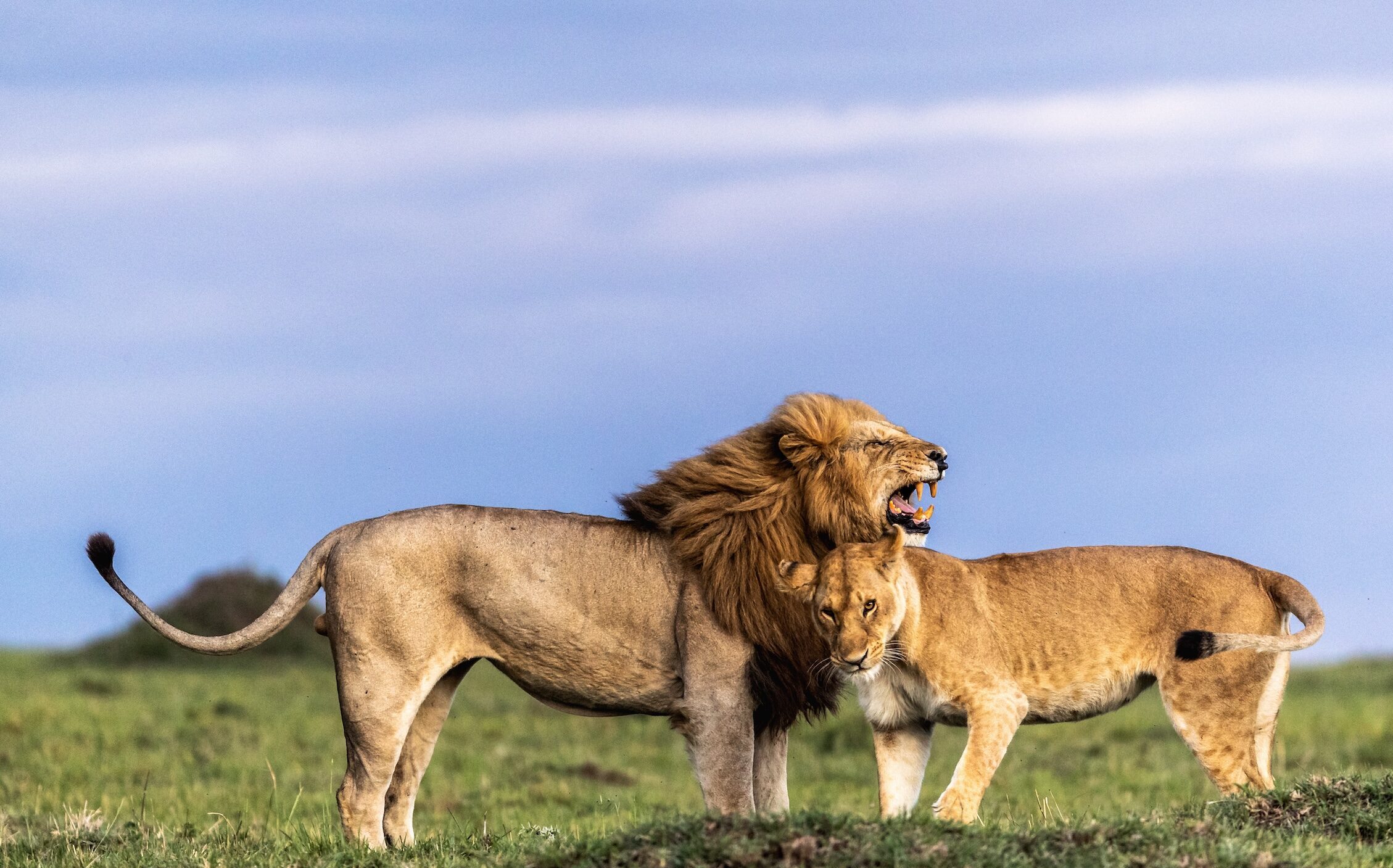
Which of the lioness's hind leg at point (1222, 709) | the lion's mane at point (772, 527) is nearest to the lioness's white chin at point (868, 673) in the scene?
the lion's mane at point (772, 527)

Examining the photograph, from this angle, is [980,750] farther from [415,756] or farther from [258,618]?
[258,618]

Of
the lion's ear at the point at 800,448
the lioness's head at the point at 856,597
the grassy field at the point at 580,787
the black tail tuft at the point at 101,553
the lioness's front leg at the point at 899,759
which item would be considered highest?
the lion's ear at the point at 800,448

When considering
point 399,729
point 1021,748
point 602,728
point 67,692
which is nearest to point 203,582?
point 67,692

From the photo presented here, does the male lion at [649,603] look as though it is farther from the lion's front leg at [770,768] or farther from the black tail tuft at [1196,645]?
the black tail tuft at [1196,645]

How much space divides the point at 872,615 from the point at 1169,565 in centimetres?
165

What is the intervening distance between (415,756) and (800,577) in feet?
7.93

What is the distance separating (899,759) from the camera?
24.0ft

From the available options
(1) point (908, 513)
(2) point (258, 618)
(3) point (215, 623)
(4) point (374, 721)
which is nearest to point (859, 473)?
(1) point (908, 513)

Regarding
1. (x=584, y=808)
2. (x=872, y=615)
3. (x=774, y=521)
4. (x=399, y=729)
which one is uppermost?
(x=774, y=521)

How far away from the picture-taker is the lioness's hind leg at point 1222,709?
23.9ft

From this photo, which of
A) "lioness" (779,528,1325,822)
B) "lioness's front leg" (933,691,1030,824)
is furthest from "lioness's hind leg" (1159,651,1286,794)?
"lioness's front leg" (933,691,1030,824)

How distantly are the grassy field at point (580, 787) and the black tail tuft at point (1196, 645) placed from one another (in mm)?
668

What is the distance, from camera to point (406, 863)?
6.46 meters

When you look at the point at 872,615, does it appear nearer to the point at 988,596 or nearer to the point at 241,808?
the point at 988,596
